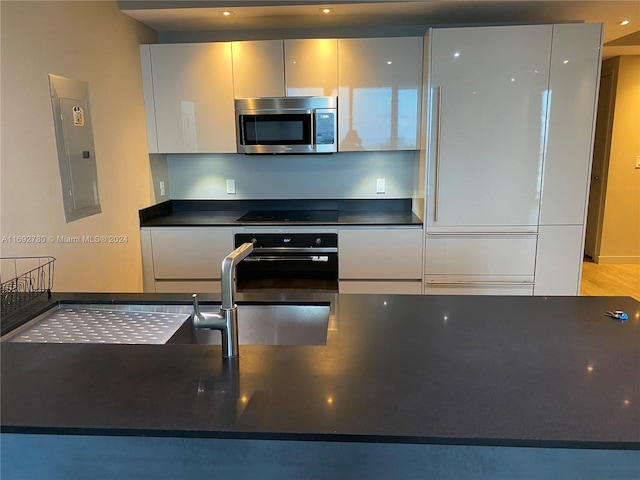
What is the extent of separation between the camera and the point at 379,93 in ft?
9.84

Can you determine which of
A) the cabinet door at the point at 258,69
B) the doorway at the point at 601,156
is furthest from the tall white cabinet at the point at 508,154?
the doorway at the point at 601,156

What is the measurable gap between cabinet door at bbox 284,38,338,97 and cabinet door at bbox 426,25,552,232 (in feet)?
2.16

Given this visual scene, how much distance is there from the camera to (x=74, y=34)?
2258 mm

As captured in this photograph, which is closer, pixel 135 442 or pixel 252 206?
pixel 135 442

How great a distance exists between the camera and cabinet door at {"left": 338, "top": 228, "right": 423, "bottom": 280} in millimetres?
2932

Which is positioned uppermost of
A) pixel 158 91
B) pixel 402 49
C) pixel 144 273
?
pixel 402 49

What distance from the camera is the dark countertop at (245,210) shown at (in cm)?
307


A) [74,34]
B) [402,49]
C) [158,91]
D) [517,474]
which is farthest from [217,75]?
[517,474]

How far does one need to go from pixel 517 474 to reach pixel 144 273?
270 cm

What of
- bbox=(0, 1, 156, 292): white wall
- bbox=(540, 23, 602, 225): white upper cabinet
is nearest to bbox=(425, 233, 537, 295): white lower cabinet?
bbox=(540, 23, 602, 225): white upper cabinet

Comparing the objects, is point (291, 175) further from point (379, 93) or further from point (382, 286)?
point (382, 286)

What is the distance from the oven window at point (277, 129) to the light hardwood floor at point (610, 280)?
9.90 feet

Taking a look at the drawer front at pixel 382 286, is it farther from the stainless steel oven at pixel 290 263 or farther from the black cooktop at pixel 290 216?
the black cooktop at pixel 290 216

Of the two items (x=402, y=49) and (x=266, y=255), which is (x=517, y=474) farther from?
(x=402, y=49)
